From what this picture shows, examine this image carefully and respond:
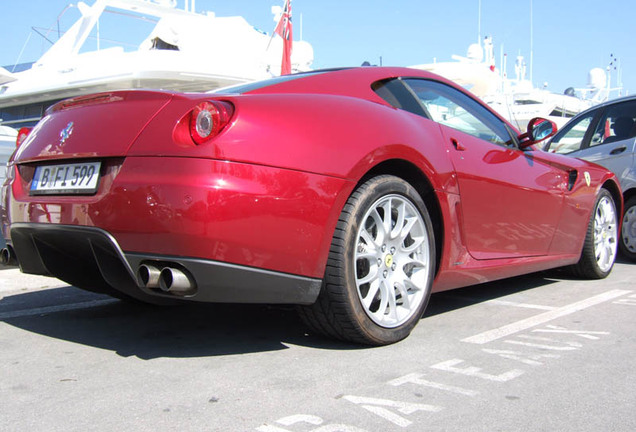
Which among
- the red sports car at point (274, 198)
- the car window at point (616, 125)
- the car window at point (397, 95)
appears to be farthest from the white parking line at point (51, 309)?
the car window at point (616, 125)

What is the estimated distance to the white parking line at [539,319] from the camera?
313 cm

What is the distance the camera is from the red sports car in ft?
7.86

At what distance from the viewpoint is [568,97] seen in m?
36.2

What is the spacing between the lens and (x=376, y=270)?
9.54 ft

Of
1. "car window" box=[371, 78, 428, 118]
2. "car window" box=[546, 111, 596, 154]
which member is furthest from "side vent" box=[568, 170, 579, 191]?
"car window" box=[546, 111, 596, 154]

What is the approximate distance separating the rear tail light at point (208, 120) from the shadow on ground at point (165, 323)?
858 millimetres

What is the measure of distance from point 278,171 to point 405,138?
82 centimetres

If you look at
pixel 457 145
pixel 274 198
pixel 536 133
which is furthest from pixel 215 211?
pixel 536 133

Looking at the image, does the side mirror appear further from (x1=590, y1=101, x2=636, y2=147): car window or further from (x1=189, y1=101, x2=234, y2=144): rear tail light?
(x1=590, y1=101, x2=636, y2=147): car window

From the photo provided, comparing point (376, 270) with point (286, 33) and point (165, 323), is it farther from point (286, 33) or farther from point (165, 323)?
point (286, 33)

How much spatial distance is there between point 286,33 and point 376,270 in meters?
15.3

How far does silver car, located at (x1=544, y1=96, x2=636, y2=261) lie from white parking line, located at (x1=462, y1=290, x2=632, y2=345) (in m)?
2.03

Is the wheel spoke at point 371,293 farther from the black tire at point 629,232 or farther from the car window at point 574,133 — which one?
the car window at point 574,133

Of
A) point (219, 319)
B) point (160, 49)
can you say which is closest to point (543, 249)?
point (219, 319)
